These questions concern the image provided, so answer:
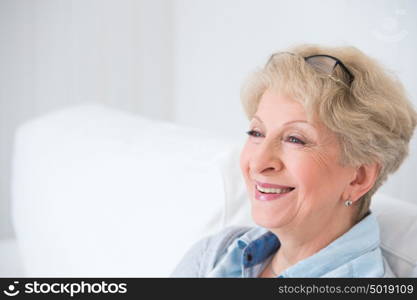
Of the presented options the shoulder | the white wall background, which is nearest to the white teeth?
the shoulder

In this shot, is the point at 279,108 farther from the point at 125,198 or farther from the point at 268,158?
the point at 125,198

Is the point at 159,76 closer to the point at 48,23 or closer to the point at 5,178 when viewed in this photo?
the point at 48,23

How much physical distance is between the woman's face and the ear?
16 millimetres

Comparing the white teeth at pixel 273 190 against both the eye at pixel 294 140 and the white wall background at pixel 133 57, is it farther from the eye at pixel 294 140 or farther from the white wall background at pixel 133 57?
the white wall background at pixel 133 57

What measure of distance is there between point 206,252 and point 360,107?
54cm

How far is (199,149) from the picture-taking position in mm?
1892

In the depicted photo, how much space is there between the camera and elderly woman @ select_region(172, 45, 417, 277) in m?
1.25

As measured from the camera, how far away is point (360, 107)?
124 centimetres

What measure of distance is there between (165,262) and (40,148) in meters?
0.97

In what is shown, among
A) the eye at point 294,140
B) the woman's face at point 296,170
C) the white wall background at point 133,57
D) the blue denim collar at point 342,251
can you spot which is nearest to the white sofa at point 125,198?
the blue denim collar at point 342,251

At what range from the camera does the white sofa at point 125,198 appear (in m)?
1.69

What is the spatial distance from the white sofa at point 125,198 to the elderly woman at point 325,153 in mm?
148

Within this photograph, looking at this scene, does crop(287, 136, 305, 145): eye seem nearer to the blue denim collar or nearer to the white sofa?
the blue denim collar

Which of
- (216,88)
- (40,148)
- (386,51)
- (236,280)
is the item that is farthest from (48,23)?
(236,280)
